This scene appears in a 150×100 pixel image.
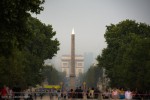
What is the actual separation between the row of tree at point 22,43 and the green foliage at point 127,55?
1088 centimetres

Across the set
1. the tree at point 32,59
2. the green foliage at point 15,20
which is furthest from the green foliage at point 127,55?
the green foliage at point 15,20

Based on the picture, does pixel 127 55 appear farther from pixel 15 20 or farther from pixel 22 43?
pixel 15 20

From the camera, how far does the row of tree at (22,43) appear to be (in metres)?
37.1

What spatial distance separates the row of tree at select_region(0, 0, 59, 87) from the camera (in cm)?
3712

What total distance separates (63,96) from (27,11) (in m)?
29.1

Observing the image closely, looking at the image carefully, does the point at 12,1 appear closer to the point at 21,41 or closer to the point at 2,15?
the point at 2,15

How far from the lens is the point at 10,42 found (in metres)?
38.8

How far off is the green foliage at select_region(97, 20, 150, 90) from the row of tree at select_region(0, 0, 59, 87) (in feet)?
35.7

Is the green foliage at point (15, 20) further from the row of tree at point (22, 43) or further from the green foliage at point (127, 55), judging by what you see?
the green foliage at point (127, 55)

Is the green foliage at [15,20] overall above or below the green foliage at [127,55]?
below

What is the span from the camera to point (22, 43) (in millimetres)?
40094

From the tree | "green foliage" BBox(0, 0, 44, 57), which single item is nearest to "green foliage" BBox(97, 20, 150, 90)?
the tree

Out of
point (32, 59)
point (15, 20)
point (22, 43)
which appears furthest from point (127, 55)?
point (15, 20)

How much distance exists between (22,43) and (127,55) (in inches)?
1949
